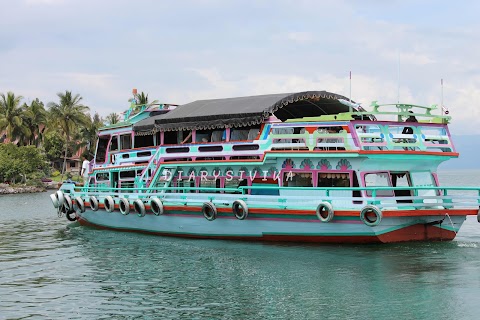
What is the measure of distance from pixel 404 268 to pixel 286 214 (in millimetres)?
3798

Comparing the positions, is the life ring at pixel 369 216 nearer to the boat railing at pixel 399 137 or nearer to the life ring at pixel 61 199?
the boat railing at pixel 399 137

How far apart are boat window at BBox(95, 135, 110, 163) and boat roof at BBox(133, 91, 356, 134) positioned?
2.76 metres

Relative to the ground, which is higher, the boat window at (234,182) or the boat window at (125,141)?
the boat window at (125,141)

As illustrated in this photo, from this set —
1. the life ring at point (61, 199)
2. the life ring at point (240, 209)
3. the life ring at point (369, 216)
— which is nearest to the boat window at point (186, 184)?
the life ring at point (240, 209)

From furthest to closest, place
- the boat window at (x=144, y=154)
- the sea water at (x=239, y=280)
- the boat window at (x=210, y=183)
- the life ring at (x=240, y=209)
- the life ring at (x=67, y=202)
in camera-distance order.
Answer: the life ring at (x=67, y=202) → the boat window at (x=144, y=154) → the boat window at (x=210, y=183) → the life ring at (x=240, y=209) → the sea water at (x=239, y=280)

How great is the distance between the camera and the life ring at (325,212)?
52.4 ft

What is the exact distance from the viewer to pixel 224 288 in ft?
42.5

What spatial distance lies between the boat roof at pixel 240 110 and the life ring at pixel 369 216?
168 inches

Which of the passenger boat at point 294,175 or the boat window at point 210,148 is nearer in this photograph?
the passenger boat at point 294,175

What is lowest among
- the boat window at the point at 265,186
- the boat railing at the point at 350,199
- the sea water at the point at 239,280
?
the sea water at the point at 239,280

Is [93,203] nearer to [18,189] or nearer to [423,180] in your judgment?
[423,180]

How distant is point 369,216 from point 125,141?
11.0 metres

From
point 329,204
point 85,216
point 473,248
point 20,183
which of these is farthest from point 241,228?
point 20,183

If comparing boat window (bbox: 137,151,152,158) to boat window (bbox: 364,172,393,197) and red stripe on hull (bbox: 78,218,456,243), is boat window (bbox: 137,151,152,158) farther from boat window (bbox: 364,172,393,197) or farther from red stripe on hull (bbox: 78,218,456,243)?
boat window (bbox: 364,172,393,197)
